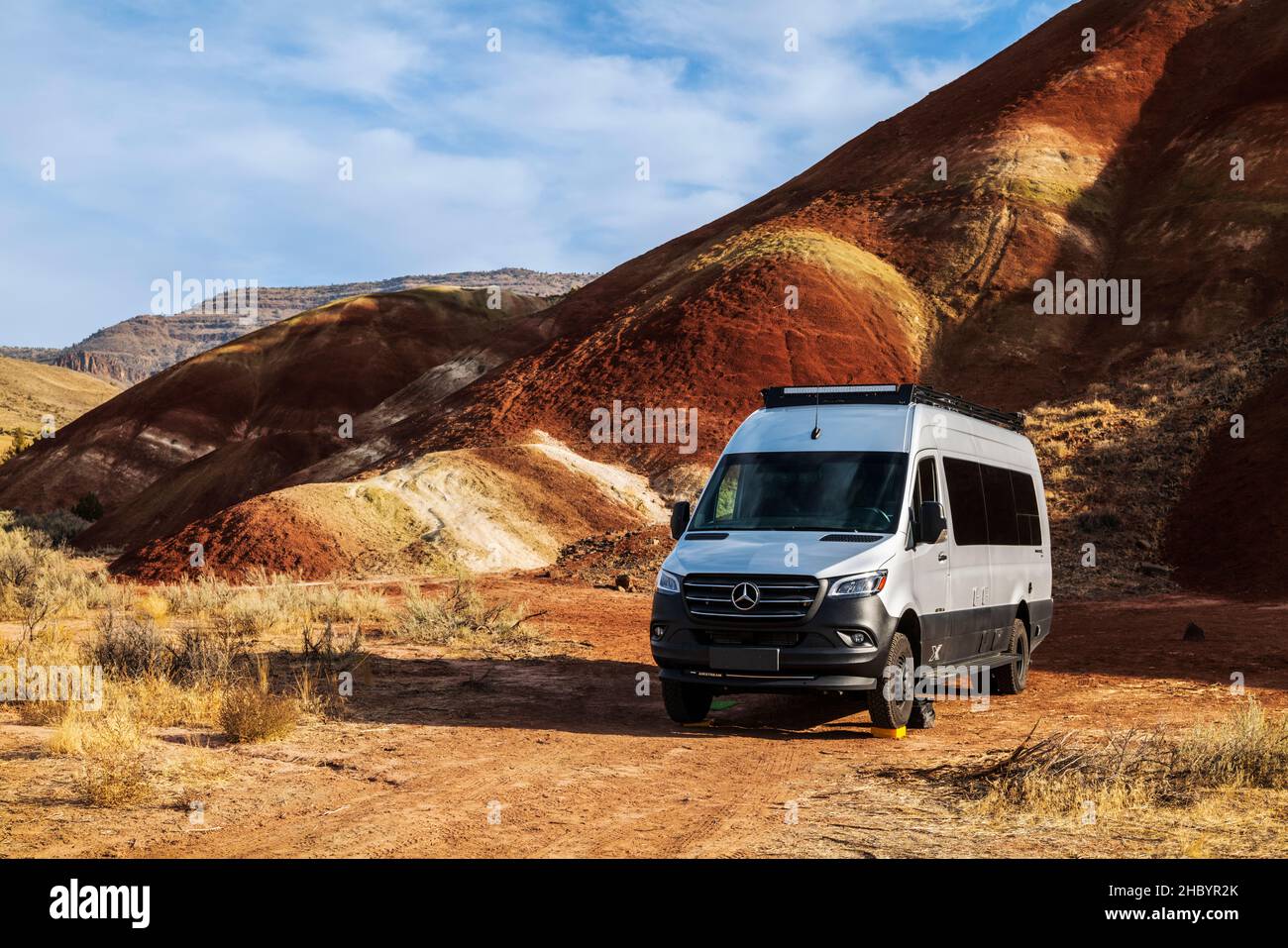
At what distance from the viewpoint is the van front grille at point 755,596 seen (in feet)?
34.0

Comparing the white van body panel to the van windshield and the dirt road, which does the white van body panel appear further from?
the dirt road

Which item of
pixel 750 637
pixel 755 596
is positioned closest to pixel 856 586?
pixel 755 596

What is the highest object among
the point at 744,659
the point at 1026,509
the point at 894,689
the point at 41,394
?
the point at 41,394

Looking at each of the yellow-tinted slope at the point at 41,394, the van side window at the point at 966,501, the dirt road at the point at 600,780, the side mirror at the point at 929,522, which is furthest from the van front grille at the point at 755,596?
the yellow-tinted slope at the point at 41,394

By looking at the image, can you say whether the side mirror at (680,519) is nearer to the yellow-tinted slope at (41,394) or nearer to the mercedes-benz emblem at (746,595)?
the mercedes-benz emblem at (746,595)

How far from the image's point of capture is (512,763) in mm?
9711

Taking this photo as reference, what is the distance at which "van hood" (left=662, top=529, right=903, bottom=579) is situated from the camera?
10.4m

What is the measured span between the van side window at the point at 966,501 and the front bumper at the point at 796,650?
2.17m

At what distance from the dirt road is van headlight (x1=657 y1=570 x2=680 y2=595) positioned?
1390mm

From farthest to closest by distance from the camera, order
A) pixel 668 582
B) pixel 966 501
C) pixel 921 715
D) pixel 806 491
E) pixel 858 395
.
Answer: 1. pixel 966 501
2. pixel 858 395
3. pixel 806 491
4. pixel 921 715
5. pixel 668 582

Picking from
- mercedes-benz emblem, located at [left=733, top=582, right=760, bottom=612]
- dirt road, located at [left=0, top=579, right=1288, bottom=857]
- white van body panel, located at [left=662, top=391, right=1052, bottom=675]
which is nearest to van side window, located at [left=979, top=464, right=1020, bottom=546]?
white van body panel, located at [left=662, top=391, right=1052, bottom=675]

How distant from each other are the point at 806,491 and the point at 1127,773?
4182 millimetres

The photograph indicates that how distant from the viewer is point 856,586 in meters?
10.4

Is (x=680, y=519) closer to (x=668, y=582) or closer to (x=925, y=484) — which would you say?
(x=668, y=582)
